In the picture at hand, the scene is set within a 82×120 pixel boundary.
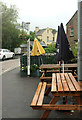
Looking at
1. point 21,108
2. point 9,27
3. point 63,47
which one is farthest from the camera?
point 9,27

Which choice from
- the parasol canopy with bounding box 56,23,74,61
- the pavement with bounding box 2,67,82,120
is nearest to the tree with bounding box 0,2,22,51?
the pavement with bounding box 2,67,82,120

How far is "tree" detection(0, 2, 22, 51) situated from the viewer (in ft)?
95.7

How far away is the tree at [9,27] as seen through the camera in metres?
29.2

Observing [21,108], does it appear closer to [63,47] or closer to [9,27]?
[63,47]

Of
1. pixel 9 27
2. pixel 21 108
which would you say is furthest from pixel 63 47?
pixel 9 27

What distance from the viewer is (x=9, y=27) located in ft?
96.2

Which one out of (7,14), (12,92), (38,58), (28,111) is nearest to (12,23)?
(7,14)

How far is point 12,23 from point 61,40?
28.0 metres

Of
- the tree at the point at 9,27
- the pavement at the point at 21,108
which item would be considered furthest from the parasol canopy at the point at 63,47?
the tree at the point at 9,27

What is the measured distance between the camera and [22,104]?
483 cm

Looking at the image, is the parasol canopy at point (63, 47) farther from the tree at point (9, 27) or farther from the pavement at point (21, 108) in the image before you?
the tree at point (9, 27)

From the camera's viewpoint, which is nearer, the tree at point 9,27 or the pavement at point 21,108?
the pavement at point 21,108

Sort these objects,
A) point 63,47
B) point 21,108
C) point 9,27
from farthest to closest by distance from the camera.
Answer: point 9,27 → point 21,108 → point 63,47

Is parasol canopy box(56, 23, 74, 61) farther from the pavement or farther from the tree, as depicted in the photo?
the tree
